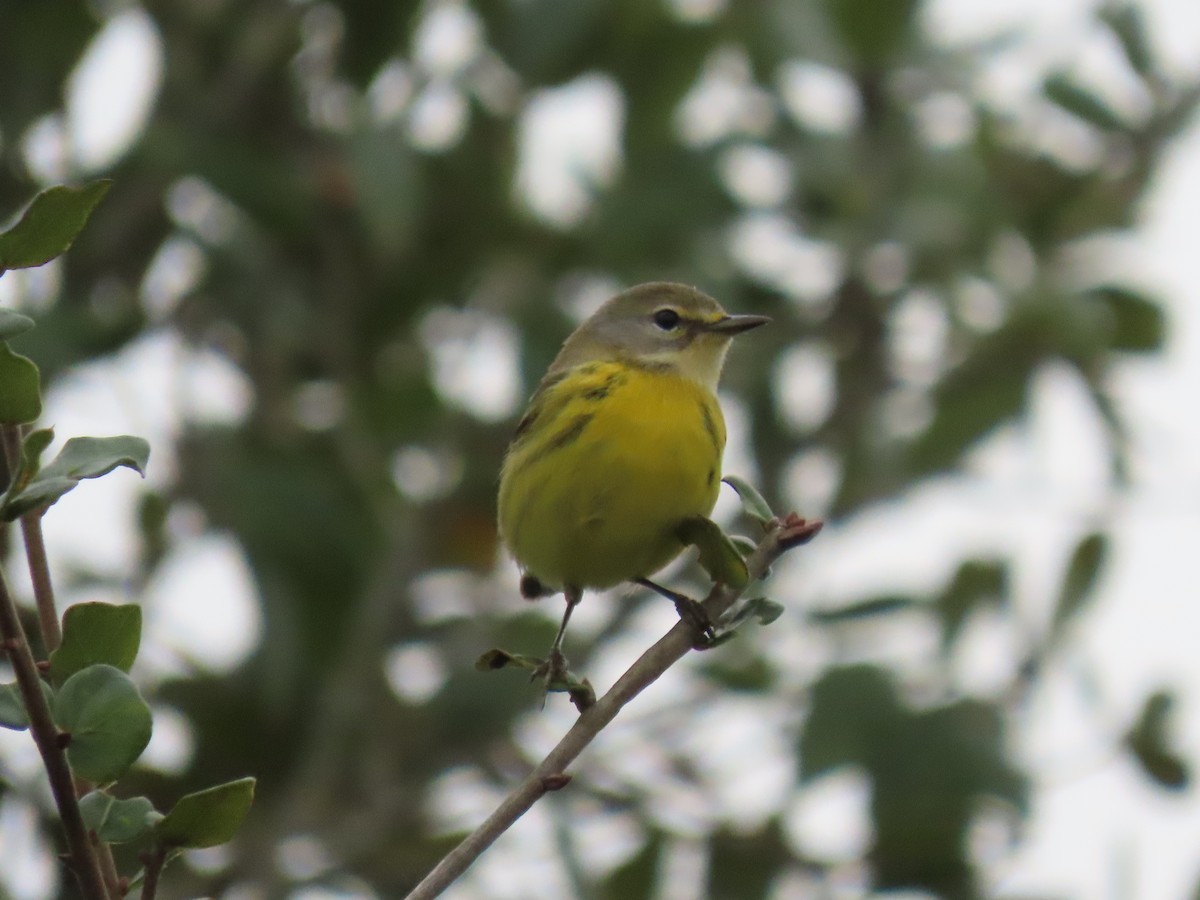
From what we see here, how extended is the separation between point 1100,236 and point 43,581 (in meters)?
3.97

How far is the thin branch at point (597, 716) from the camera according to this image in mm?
1159

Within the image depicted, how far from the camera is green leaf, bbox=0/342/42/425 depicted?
1.14 meters

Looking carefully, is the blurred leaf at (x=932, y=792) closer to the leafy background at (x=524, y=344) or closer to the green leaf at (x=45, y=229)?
the leafy background at (x=524, y=344)

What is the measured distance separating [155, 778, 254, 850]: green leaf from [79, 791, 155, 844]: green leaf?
1cm

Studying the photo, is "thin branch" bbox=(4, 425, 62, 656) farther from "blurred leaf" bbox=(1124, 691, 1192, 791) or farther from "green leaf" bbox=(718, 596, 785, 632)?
"blurred leaf" bbox=(1124, 691, 1192, 791)

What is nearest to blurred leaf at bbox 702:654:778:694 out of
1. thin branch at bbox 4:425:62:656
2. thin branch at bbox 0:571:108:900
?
thin branch at bbox 4:425:62:656

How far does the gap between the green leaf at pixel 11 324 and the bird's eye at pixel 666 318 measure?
2.65 meters

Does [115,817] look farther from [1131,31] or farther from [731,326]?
[1131,31]

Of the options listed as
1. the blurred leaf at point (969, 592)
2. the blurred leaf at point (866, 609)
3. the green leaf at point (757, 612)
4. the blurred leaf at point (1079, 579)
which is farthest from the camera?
the blurred leaf at point (969, 592)

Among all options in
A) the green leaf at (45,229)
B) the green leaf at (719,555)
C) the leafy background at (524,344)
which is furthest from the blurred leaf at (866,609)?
the green leaf at (45,229)

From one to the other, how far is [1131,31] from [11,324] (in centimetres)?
372

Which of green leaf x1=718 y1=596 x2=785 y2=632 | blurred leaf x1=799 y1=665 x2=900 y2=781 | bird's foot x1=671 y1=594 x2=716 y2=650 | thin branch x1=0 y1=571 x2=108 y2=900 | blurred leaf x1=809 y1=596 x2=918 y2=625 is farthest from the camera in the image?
blurred leaf x1=809 y1=596 x2=918 y2=625

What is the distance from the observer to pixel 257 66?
14.6ft

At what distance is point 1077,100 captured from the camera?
4414 mm
